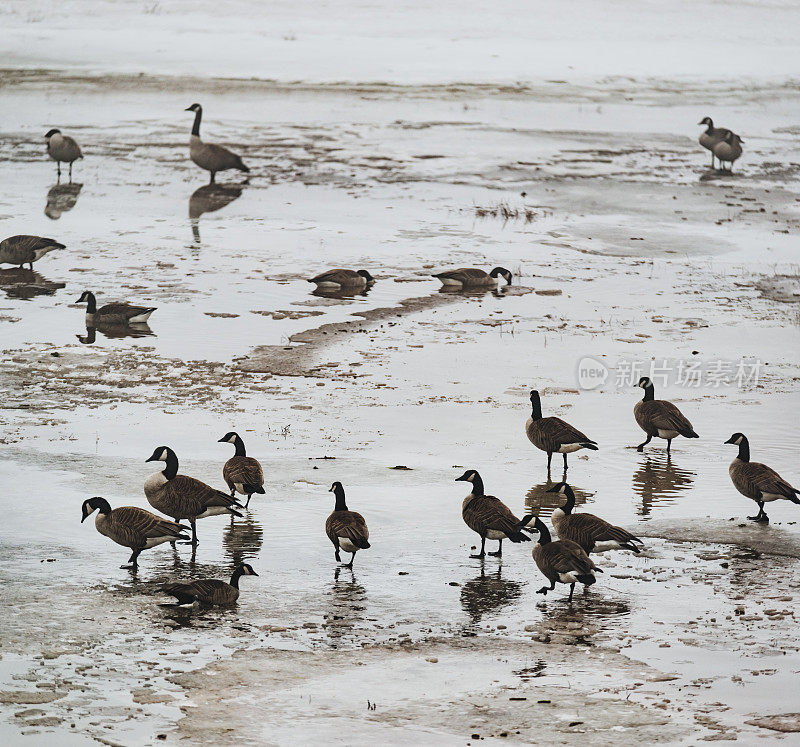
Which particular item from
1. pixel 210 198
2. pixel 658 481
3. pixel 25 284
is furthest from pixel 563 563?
pixel 210 198

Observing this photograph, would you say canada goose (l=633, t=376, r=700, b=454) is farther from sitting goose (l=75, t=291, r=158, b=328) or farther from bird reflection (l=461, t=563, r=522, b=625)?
sitting goose (l=75, t=291, r=158, b=328)

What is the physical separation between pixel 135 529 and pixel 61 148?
2099 centimetres

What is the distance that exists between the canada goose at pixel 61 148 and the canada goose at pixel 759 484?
21612 mm

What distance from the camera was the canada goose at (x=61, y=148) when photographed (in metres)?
29.4

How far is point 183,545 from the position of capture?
37.2ft

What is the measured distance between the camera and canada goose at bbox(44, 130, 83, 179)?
2942 centimetres

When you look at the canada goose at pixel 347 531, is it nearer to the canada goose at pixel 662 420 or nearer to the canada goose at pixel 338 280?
the canada goose at pixel 662 420

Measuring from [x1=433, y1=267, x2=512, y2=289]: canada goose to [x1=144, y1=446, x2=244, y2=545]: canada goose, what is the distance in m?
10.2

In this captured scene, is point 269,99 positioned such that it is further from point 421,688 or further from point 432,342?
point 421,688

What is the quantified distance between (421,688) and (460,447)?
5.60 meters

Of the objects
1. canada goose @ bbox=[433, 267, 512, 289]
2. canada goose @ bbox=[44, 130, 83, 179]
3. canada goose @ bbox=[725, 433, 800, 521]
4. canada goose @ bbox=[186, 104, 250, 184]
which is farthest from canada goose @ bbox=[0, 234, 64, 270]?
canada goose @ bbox=[725, 433, 800, 521]

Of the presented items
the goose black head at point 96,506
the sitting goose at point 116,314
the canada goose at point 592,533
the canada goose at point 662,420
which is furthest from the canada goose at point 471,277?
the goose black head at point 96,506

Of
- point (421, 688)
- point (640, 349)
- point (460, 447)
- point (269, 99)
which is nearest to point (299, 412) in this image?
point (460, 447)

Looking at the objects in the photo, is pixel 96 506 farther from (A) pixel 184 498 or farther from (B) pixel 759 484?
(B) pixel 759 484
